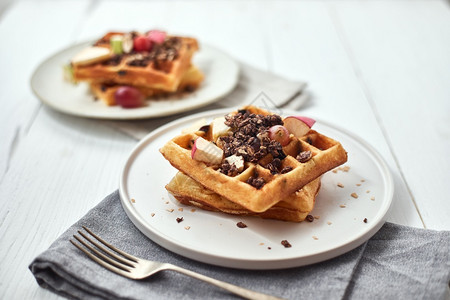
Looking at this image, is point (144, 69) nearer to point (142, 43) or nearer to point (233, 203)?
point (142, 43)

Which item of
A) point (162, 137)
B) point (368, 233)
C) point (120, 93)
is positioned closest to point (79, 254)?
point (162, 137)

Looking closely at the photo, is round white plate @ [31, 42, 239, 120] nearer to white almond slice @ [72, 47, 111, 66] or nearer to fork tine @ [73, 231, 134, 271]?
white almond slice @ [72, 47, 111, 66]

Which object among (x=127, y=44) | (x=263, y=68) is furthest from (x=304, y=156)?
(x=263, y=68)

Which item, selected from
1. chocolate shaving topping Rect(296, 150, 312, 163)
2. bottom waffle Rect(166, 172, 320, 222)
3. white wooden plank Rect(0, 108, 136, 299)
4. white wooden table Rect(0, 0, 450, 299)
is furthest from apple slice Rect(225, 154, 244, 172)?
white wooden table Rect(0, 0, 450, 299)

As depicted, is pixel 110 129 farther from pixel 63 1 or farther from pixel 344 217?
pixel 63 1

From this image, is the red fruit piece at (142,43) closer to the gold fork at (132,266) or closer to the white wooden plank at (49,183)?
the white wooden plank at (49,183)

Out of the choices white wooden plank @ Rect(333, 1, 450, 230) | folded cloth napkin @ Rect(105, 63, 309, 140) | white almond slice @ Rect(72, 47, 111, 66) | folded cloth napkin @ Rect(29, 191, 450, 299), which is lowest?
white wooden plank @ Rect(333, 1, 450, 230)

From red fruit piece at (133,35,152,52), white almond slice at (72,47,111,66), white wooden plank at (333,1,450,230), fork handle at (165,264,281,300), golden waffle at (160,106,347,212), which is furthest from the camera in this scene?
red fruit piece at (133,35,152,52)
